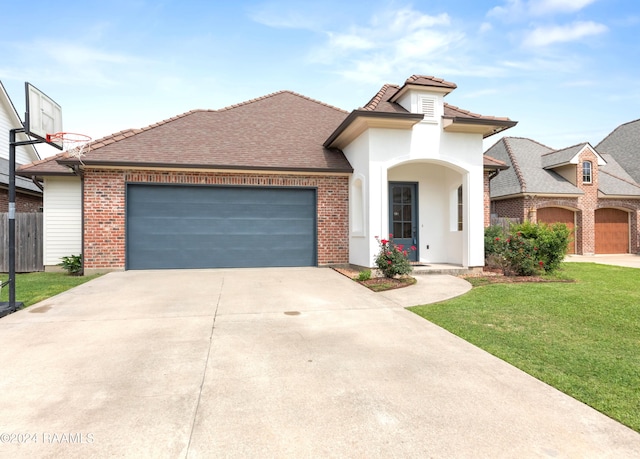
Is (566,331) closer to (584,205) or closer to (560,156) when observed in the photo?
(584,205)

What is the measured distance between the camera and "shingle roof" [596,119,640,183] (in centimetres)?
2088

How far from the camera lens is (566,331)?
4629 millimetres

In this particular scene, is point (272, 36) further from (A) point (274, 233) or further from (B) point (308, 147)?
(A) point (274, 233)

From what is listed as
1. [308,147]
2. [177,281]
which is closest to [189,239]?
[177,281]

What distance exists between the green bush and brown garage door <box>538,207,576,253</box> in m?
9.23

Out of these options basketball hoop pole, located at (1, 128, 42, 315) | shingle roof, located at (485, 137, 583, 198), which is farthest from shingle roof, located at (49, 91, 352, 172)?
shingle roof, located at (485, 137, 583, 198)

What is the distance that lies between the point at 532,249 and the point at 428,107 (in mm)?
4551

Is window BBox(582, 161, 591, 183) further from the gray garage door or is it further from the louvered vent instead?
the gray garage door

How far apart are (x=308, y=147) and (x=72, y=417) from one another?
32.9ft

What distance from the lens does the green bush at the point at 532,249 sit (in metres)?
8.85

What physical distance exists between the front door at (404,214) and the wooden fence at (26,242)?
11.3 m

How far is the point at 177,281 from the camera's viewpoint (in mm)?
8422

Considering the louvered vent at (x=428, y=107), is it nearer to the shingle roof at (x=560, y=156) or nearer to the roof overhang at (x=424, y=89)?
the roof overhang at (x=424, y=89)

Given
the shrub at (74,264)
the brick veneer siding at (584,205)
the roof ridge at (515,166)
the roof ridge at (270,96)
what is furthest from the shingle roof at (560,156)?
the shrub at (74,264)
